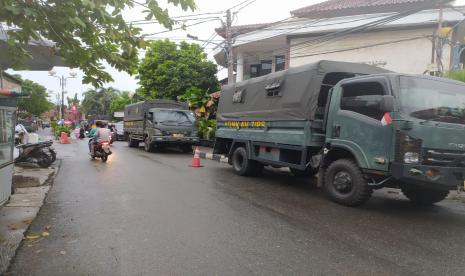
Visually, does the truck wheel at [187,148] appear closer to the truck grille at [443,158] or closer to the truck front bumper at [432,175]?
the truck front bumper at [432,175]

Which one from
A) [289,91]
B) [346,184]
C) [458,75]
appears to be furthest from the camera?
[458,75]

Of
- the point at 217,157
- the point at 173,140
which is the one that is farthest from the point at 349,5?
the point at 173,140

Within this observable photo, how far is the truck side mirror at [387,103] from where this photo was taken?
594cm

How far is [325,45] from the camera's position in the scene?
18.3m

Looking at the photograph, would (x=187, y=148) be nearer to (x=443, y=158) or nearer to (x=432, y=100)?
(x=432, y=100)

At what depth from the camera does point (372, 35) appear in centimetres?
1698

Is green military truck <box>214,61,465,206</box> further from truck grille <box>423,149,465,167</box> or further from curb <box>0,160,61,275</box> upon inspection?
curb <box>0,160,61,275</box>

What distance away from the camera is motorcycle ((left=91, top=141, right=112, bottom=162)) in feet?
44.4

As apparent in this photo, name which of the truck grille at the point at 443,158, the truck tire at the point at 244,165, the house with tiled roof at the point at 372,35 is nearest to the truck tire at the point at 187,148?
the house with tiled roof at the point at 372,35

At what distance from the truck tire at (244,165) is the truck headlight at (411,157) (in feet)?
16.0

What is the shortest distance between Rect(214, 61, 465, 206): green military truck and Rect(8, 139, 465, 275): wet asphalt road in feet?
2.05

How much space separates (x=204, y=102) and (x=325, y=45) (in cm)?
819

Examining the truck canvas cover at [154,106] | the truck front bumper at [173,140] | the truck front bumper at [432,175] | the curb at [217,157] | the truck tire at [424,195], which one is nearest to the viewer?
the truck front bumper at [432,175]

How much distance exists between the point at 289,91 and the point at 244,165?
2649 millimetres
